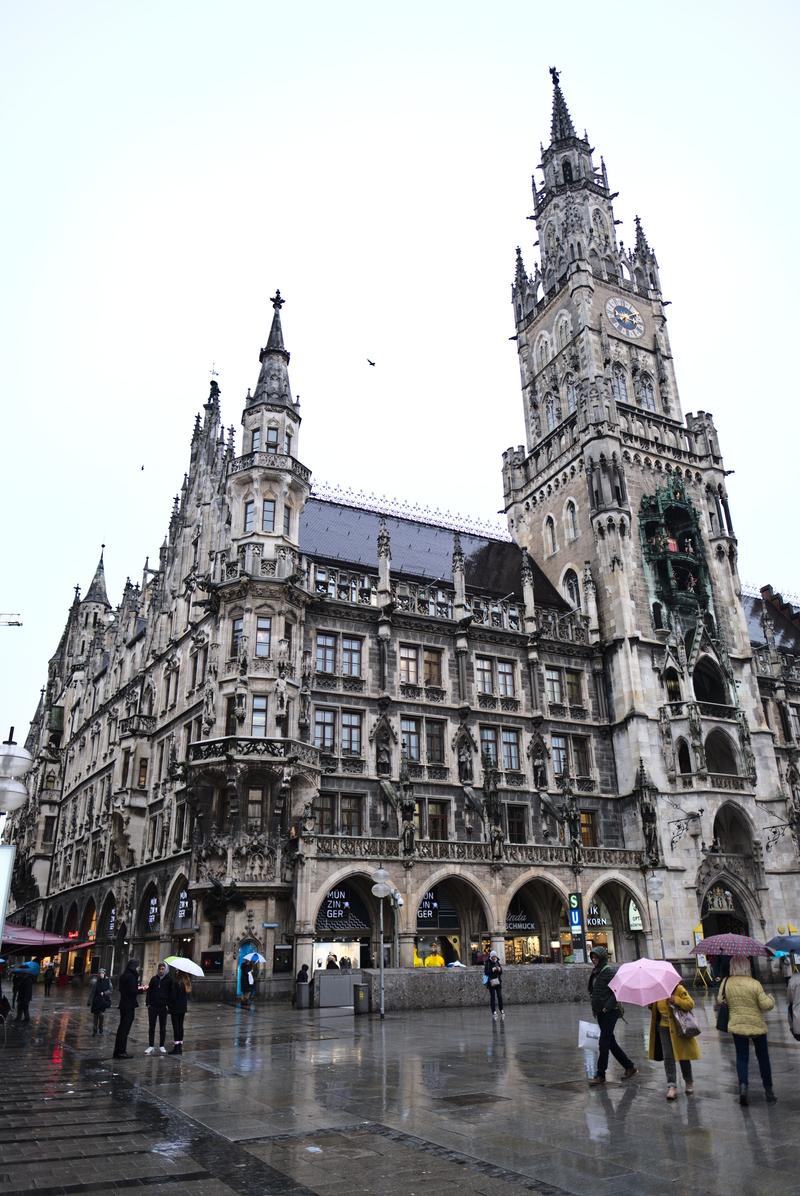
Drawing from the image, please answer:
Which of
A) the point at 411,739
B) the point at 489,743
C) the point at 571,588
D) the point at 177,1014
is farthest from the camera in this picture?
the point at 571,588

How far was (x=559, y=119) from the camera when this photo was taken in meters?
66.2

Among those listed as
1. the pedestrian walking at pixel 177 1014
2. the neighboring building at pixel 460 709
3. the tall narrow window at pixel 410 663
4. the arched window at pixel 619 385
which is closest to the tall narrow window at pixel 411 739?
the neighboring building at pixel 460 709

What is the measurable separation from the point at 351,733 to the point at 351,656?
3.59m

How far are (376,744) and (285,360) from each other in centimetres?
1934

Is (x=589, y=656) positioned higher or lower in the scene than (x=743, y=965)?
higher

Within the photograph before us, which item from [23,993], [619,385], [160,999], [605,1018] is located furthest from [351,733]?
[619,385]

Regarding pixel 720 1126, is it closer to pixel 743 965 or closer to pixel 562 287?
pixel 743 965

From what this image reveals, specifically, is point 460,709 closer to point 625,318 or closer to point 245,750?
point 245,750

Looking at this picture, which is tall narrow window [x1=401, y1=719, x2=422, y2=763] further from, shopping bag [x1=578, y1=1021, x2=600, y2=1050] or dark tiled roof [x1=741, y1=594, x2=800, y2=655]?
dark tiled roof [x1=741, y1=594, x2=800, y2=655]

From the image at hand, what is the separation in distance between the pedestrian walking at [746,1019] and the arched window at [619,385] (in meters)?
46.4

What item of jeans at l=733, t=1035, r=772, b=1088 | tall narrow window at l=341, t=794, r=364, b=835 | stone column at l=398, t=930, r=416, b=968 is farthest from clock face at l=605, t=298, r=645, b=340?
jeans at l=733, t=1035, r=772, b=1088

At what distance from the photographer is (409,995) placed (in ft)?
84.9

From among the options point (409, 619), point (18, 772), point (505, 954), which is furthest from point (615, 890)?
point (18, 772)

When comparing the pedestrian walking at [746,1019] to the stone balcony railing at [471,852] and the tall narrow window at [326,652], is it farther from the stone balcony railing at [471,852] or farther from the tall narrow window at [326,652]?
the tall narrow window at [326,652]
